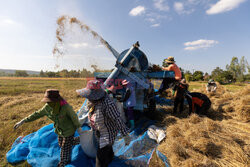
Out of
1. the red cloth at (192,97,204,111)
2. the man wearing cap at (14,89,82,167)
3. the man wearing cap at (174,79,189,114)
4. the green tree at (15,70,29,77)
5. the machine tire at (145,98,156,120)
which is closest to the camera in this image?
the man wearing cap at (14,89,82,167)

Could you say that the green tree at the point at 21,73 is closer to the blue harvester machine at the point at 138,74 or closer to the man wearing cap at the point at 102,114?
the blue harvester machine at the point at 138,74

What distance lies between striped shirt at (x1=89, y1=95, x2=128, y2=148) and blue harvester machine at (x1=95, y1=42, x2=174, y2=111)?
2.47 metres

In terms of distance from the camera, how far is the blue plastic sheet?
2.50 metres

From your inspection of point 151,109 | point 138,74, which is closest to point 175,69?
point 138,74

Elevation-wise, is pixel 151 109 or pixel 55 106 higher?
pixel 55 106

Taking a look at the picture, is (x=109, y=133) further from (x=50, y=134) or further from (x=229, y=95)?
(x=229, y=95)

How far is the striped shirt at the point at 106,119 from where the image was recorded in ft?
5.83

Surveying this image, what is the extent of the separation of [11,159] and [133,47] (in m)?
4.54

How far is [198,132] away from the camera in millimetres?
2863

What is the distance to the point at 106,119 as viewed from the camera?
1.85 metres

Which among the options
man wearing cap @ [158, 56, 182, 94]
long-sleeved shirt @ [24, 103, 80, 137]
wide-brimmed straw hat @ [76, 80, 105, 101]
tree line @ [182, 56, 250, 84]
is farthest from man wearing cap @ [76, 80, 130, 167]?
tree line @ [182, 56, 250, 84]

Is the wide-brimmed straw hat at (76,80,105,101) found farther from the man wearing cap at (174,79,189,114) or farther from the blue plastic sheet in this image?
the man wearing cap at (174,79,189,114)

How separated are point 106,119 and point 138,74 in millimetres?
2834

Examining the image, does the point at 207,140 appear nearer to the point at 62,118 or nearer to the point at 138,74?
the point at 138,74
